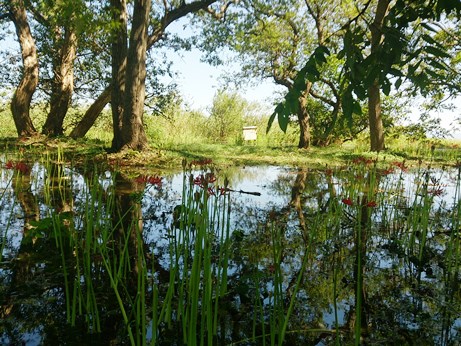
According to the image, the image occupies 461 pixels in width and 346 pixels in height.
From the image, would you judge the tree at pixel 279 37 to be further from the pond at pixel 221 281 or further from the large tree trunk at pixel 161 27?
the pond at pixel 221 281

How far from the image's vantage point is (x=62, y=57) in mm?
12414

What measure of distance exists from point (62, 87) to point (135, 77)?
597 centimetres

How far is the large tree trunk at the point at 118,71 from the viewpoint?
26.6 ft

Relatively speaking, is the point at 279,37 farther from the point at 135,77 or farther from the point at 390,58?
the point at 390,58

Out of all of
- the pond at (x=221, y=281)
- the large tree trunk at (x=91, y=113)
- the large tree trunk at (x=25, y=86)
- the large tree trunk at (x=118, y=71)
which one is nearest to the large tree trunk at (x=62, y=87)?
the large tree trunk at (x=91, y=113)

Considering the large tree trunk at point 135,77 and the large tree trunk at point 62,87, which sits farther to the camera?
the large tree trunk at point 62,87

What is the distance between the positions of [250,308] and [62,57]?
43.2 ft

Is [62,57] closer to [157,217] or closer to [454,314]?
[157,217]

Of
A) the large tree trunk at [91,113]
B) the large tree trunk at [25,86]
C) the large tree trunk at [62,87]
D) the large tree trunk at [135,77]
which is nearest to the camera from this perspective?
the large tree trunk at [135,77]

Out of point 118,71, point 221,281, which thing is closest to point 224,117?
point 118,71

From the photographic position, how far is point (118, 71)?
27.3 ft

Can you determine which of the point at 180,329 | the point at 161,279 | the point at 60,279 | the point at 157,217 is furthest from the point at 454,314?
the point at 157,217

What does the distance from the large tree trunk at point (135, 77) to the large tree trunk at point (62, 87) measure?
5.30 m

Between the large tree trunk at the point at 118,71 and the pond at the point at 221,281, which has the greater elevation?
the large tree trunk at the point at 118,71
